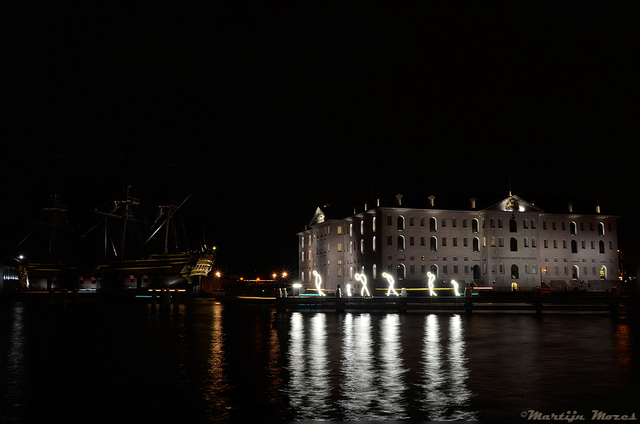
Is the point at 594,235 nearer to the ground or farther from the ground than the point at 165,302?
farther from the ground

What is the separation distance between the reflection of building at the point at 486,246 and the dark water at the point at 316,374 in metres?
57.2

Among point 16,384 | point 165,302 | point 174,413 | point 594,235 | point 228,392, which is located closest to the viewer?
point 174,413

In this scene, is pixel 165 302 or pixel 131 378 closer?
pixel 131 378

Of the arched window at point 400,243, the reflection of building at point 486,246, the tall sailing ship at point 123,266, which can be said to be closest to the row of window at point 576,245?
the reflection of building at point 486,246

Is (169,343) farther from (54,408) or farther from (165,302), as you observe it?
(165,302)

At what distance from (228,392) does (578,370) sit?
8.70 metres

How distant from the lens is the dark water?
10508mm

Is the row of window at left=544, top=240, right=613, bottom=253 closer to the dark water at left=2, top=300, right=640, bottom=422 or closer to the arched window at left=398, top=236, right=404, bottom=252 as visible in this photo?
the arched window at left=398, top=236, right=404, bottom=252

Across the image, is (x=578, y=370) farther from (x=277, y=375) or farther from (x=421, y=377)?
(x=277, y=375)

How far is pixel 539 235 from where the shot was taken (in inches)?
3442

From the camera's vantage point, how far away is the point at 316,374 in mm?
13914

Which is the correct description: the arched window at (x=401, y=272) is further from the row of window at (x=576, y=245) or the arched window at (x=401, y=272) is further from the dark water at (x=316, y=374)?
the dark water at (x=316, y=374)

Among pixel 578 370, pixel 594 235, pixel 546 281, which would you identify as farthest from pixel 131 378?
pixel 594 235

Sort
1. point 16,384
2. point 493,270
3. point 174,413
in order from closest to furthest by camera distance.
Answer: point 174,413
point 16,384
point 493,270
